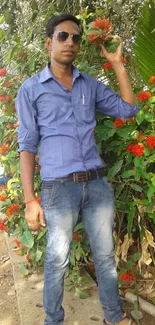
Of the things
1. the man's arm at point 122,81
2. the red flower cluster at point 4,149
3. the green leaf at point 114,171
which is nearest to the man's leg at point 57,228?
the green leaf at point 114,171

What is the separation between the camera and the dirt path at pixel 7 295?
2584 millimetres

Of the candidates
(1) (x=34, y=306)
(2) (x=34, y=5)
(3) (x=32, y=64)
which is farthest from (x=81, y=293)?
(2) (x=34, y=5)

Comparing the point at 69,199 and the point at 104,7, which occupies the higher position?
the point at 104,7

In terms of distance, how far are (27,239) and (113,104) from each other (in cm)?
108

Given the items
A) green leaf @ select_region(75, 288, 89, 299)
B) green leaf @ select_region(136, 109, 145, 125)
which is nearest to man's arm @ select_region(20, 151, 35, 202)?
green leaf @ select_region(136, 109, 145, 125)

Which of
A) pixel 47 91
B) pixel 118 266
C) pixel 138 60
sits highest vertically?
pixel 138 60

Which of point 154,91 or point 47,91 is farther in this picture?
point 154,91

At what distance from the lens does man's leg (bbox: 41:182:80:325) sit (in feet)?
6.25

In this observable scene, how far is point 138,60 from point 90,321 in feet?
5.62

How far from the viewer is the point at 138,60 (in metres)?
2.54

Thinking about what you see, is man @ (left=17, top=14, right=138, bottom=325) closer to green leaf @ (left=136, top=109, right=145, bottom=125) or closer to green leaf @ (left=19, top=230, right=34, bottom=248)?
green leaf @ (left=136, top=109, right=145, bottom=125)

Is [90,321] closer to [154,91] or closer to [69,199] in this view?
[69,199]

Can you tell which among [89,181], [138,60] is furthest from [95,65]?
[89,181]

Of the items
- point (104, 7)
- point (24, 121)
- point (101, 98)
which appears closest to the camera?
point (24, 121)
